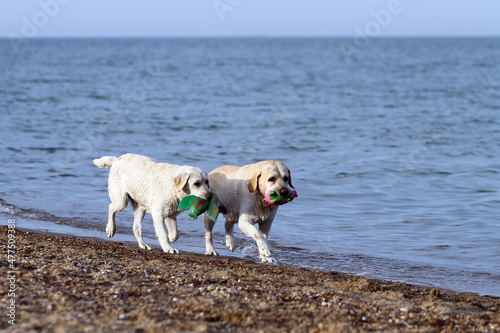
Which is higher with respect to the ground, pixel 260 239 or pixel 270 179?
pixel 270 179

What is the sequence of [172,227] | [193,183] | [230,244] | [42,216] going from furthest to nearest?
[42,216] → [230,244] → [172,227] → [193,183]

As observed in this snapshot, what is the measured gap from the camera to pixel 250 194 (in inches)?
324

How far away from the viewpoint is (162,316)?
4.85 metres

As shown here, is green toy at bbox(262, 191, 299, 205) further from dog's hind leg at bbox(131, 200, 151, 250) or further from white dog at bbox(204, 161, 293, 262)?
dog's hind leg at bbox(131, 200, 151, 250)

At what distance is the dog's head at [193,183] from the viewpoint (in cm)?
773

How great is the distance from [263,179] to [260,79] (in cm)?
3792

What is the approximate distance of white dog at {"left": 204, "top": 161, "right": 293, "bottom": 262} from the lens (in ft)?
26.1

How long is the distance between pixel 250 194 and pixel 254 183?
21 cm

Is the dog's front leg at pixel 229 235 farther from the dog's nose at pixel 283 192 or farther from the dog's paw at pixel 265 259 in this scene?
the dog's nose at pixel 283 192

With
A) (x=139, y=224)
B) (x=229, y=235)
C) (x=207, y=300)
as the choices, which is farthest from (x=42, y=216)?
(x=207, y=300)

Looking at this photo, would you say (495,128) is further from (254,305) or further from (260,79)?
(260,79)

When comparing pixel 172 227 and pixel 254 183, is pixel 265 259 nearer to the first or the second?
pixel 254 183

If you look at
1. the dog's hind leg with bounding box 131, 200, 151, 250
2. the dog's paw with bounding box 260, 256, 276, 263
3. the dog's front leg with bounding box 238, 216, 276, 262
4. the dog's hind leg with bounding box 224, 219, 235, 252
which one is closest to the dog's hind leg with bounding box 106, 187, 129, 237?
the dog's hind leg with bounding box 131, 200, 151, 250

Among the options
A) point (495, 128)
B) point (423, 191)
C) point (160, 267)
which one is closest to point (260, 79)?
Answer: point (495, 128)
